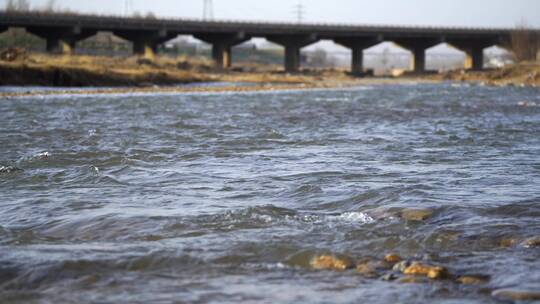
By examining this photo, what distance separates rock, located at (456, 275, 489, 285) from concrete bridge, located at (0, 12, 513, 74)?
68977 millimetres

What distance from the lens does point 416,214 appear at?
8.90 meters

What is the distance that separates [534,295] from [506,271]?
0.76 m

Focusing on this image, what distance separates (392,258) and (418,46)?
94865 millimetres

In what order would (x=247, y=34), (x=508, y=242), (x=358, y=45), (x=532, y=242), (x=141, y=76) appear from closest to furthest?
(x=532, y=242), (x=508, y=242), (x=141, y=76), (x=247, y=34), (x=358, y=45)

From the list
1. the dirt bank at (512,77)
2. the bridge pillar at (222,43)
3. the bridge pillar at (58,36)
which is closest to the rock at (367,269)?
the dirt bank at (512,77)

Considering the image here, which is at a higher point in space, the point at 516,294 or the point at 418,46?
the point at 418,46

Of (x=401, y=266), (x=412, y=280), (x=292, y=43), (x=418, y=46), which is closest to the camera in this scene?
(x=412, y=280)

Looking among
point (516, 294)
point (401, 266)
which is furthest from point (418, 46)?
point (516, 294)

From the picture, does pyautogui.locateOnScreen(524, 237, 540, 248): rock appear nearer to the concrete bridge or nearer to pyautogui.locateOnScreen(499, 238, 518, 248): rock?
pyautogui.locateOnScreen(499, 238, 518, 248): rock

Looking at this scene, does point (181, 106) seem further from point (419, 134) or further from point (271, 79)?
point (271, 79)

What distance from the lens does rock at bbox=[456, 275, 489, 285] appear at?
6.20m

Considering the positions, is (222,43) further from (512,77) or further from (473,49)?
(473,49)

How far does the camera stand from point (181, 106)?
3127cm

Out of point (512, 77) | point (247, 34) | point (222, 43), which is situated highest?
point (247, 34)
